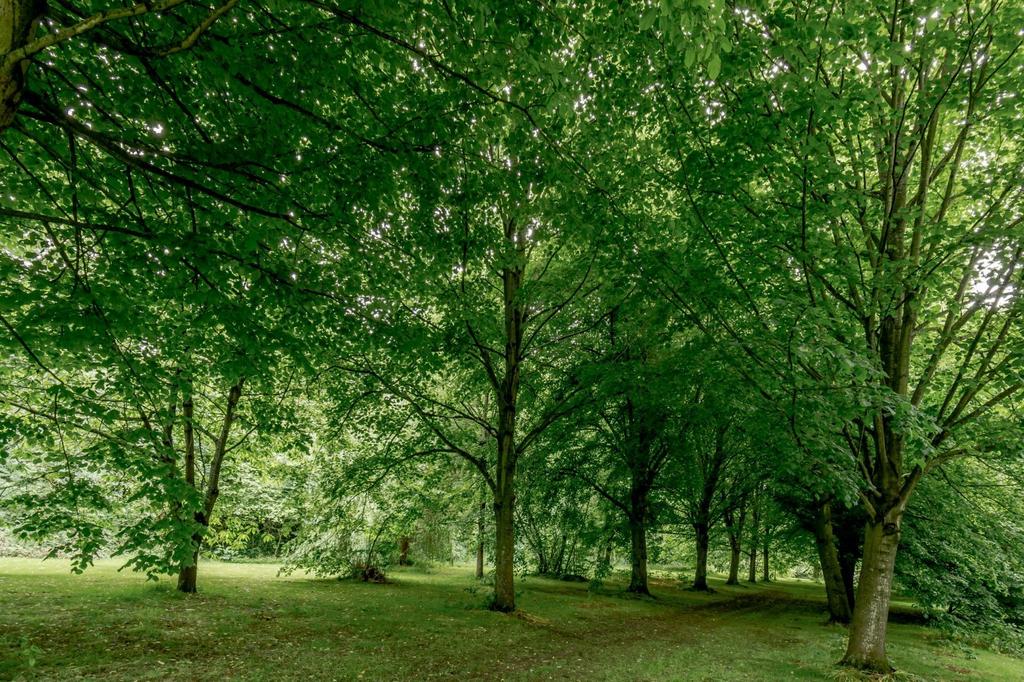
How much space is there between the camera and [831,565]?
15.7 meters

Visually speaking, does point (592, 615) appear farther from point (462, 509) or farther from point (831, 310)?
point (831, 310)

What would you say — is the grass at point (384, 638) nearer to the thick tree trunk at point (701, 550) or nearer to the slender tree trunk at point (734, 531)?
the thick tree trunk at point (701, 550)

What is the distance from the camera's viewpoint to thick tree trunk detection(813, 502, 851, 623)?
1562 cm

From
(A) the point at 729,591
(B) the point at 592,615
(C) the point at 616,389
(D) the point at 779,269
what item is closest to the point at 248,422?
(C) the point at 616,389

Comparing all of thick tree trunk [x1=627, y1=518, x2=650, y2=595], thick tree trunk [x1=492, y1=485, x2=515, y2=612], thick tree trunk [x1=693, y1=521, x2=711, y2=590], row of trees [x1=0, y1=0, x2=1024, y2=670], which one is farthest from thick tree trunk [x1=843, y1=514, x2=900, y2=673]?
thick tree trunk [x1=693, y1=521, x2=711, y2=590]

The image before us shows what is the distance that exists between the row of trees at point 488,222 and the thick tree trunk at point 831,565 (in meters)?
2.51

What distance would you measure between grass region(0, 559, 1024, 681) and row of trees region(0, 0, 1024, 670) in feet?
5.11

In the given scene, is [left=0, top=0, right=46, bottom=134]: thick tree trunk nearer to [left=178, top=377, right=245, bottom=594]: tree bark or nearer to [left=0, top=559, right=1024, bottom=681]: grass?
[left=0, top=559, right=1024, bottom=681]: grass

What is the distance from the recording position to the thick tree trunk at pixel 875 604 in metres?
8.96

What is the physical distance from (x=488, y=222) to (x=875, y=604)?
1069cm

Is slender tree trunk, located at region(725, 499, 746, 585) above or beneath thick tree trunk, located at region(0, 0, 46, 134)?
beneath

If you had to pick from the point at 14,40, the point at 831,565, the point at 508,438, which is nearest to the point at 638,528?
the point at 831,565

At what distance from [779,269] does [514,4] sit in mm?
5905

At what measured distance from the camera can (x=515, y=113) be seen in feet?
22.3
